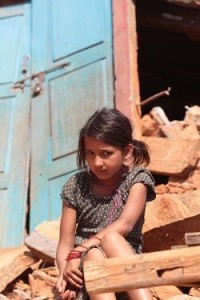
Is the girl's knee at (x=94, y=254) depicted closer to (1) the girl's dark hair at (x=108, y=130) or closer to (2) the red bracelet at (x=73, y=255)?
(2) the red bracelet at (x=73, y=255)

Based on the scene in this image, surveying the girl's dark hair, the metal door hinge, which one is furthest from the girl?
the metal door hinge

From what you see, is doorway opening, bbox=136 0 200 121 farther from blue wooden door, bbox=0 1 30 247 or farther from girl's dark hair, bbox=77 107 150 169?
girl's dark hair, bbox=77 107 150 169

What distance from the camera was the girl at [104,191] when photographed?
10.6ft

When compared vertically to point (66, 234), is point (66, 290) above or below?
below

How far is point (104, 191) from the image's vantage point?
11.5 ft

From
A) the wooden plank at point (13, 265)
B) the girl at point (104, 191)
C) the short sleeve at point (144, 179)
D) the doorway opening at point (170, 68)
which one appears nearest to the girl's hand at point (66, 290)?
the girl at point (104, 191)

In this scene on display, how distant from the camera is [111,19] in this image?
20.9ft

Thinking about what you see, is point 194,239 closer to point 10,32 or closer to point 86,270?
point 86,270

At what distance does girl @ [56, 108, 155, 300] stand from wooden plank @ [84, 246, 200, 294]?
2.85 ft

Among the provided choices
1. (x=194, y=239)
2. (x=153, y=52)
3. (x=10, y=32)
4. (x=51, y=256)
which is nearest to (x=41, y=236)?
(x=51, y=256)

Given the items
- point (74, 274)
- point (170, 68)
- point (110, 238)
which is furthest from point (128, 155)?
point (170, 68)

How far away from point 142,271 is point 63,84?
432 cm

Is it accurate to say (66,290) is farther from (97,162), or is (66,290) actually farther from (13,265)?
(13,265)

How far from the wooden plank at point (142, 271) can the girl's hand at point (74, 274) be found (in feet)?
2.66
